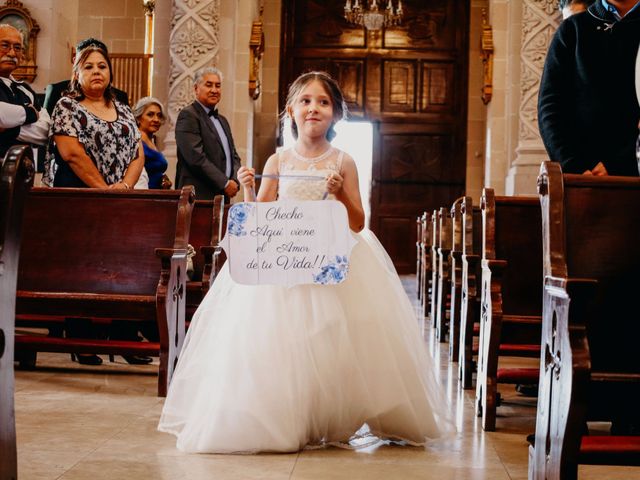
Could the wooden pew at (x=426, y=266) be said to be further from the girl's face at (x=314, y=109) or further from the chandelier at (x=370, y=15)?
the girl's face at (x=314, y=109)

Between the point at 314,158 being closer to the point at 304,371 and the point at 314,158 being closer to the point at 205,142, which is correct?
the point at 304,371

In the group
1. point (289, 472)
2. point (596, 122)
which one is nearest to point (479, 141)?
point (596, 122)

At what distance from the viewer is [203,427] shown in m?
3.14

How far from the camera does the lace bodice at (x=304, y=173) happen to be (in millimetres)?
3545

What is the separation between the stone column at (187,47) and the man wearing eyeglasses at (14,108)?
5.38m

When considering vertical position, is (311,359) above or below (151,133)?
below

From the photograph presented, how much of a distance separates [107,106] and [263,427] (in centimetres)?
285

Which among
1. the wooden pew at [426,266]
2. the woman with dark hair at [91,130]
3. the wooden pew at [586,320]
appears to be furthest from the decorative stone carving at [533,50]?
the wooden pew at [586,320]

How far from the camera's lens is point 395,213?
51.9ft

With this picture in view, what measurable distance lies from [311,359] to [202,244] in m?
2.16

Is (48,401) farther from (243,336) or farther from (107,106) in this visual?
(107,106)

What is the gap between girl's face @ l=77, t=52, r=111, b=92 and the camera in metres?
5.09

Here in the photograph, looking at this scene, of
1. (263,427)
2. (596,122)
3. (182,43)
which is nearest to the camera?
(263,427)

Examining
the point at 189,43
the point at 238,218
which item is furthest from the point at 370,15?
the point at 238,218
